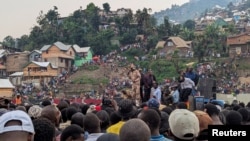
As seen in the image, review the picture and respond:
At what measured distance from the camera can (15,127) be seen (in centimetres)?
331

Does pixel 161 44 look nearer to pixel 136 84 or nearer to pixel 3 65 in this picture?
pixel 3 65

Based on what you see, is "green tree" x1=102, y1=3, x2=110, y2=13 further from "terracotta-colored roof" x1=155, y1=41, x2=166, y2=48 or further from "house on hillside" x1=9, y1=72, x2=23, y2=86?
"house on hillside" x1=9, y1=72, x2=23, y2=86

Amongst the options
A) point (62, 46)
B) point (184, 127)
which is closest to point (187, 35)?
point (62, 46)

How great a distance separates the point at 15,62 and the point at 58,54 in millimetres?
6374

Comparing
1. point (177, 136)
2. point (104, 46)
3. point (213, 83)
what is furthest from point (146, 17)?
point (177, 136)

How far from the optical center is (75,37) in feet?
239

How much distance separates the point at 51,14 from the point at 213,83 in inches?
2766

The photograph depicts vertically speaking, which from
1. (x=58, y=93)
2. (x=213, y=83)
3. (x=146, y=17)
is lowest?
(x=58, y=93)

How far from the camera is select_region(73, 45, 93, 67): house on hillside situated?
66500mm

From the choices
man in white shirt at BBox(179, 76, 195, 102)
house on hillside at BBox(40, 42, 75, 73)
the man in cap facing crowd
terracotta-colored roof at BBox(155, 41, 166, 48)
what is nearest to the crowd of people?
man in white shirt at BBox(179, 76, 195, 102)

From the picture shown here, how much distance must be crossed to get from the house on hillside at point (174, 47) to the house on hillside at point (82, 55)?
10045 mm

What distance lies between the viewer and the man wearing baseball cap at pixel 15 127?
331 centimetres

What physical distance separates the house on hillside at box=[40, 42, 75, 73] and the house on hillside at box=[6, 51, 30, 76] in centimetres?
300

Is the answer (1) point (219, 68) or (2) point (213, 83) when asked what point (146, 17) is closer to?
(1) point (219, 68)
